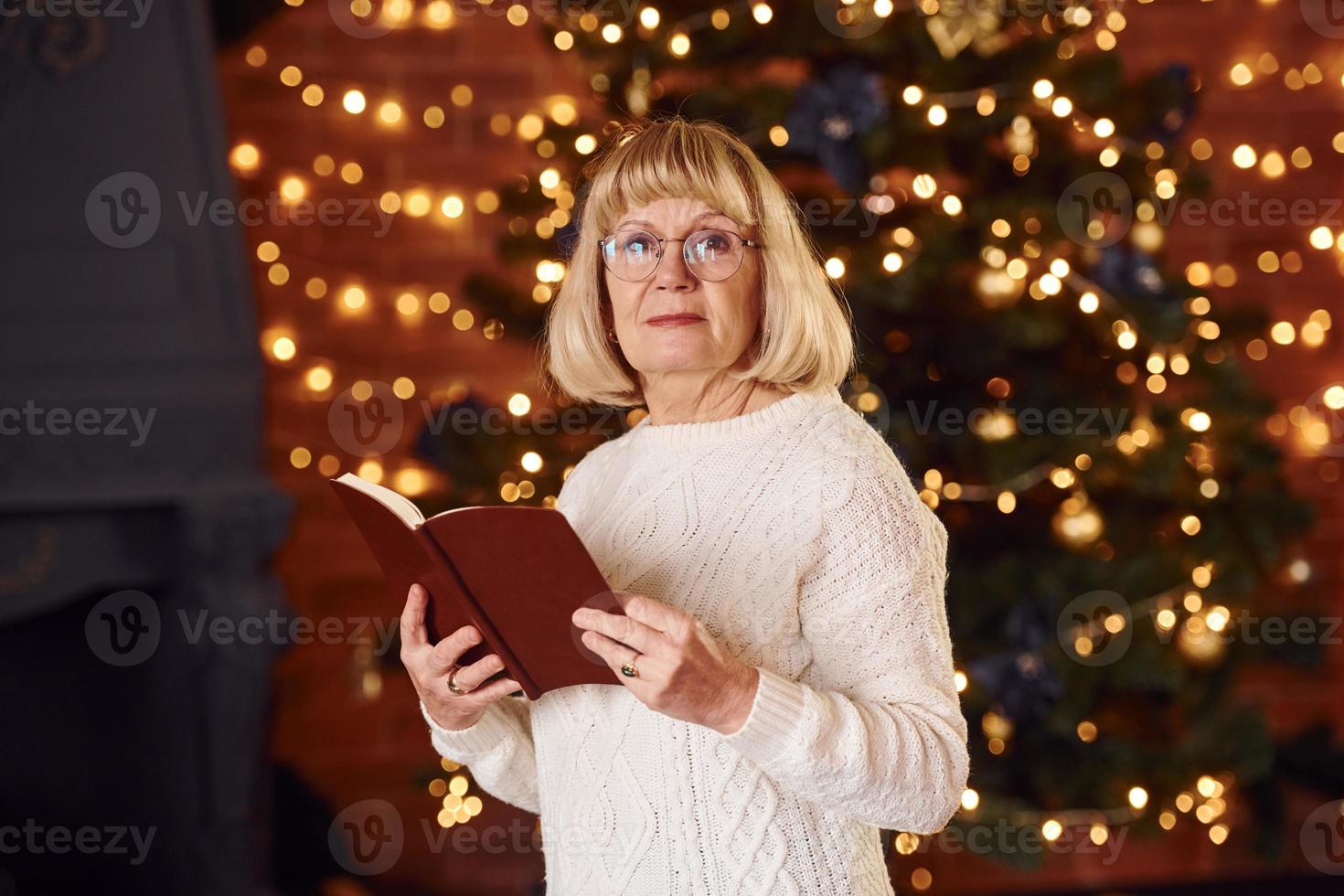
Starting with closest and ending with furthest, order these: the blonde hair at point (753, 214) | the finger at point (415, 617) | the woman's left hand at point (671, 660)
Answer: the woman's left hand at point (671, 660), the finger at point (415, 617), the blonde hair at point (753, 214)

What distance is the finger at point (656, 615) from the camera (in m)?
1.02

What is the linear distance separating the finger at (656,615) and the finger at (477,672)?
0.19 m

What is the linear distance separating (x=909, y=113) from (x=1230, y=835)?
1.75m

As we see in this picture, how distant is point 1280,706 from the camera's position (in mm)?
3152

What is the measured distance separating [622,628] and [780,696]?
153 millimetres

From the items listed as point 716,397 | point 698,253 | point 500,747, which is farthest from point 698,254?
point 500,747

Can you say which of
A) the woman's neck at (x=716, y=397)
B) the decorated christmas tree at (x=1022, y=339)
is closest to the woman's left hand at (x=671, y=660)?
the woman's neck at (x=716, y=397)

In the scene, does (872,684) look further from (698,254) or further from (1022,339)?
(1022,339)

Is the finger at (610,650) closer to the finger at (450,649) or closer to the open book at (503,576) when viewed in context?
the open book at (503,576)

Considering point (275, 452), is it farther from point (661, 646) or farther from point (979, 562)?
point (661, 646)

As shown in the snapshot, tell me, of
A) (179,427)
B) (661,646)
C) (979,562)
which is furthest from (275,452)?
(661,646)

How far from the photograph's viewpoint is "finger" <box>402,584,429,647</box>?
1.14m

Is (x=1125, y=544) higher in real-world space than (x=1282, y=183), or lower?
lower

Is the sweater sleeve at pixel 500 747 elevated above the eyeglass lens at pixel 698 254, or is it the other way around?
the eyeglass lens at pixel 698 254
